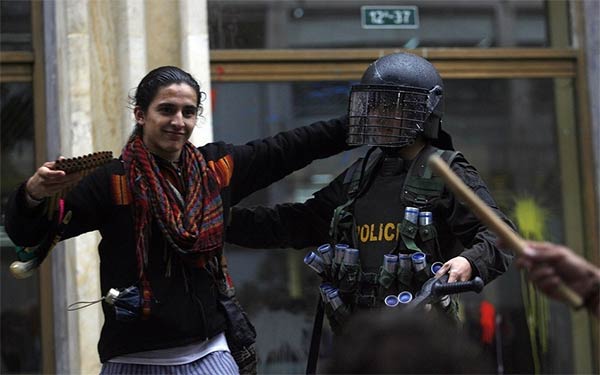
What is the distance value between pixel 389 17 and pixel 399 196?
288 cm

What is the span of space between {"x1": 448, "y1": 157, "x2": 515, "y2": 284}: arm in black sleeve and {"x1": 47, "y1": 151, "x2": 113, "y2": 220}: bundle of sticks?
1165 mm

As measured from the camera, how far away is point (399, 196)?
15.0 feet

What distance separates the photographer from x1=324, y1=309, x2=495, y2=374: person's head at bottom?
219 cm

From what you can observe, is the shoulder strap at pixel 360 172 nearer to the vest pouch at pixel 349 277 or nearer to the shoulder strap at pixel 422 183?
the shoulder strap at pixel 422 183

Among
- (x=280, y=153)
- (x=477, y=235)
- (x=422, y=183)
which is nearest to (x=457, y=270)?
(x=477, y=235)

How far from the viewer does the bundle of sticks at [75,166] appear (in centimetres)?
403

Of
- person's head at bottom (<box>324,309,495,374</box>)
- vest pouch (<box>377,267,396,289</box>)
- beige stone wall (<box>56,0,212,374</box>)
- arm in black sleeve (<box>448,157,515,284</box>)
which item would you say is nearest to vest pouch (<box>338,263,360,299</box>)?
vest pouch (<box>377,267,396,289</box>)

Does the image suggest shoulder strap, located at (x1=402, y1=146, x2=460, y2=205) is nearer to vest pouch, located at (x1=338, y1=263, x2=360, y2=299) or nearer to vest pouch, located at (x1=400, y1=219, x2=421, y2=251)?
vest pouch, located at (x1=400, y1=219, x2=421, y2=251)

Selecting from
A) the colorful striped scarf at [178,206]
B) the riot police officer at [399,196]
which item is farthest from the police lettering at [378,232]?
the colorful striped scarf at [178,206]

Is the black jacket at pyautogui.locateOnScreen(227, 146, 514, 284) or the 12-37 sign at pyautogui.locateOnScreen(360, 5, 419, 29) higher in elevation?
the 12-37 sign at pyautogui.locateOnScreen(360, 5, 419, 29)

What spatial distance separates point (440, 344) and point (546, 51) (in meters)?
5.35

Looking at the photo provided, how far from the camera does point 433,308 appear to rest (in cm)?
437

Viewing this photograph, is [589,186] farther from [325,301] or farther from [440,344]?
[440,344]

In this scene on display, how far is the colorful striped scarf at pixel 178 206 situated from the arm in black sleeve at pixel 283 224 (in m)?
0.53
